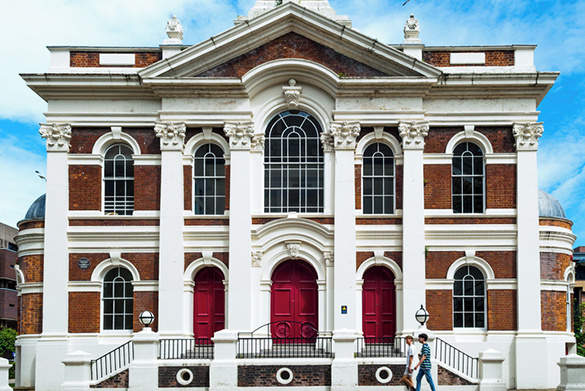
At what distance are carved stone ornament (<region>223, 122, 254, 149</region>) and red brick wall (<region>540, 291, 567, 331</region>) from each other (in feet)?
37.8

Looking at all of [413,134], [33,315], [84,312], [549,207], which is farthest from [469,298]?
[33,315]

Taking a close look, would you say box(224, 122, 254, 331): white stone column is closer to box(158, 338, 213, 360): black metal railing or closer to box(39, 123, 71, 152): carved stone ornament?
box(158, 338, 213, 360): black metal railing

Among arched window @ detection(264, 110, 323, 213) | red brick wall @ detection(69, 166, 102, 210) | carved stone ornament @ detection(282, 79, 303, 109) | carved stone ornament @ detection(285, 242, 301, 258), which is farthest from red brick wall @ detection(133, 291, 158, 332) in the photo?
carved stone ornament @ detection(282, 79, 303, 109)

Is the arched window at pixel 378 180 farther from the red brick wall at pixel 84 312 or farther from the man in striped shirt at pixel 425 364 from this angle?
the red brick wall at pixel 84 312

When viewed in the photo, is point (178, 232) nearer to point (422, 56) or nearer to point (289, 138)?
point (289, 138)

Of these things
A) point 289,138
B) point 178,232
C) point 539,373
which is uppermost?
point 289,138

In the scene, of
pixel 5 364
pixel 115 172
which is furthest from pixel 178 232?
pixel 5 364

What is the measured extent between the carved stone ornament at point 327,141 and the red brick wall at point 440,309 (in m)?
5.91

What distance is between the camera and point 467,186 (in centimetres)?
2484

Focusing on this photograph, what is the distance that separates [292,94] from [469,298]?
9.24 meters

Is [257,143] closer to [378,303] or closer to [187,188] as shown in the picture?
[187,188]

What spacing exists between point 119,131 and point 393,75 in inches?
382

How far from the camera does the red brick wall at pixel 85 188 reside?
80.9ft

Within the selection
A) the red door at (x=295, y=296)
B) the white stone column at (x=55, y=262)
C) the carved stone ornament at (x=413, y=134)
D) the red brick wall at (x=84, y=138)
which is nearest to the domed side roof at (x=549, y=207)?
the carved stone ornament at (x=413, y=134)
